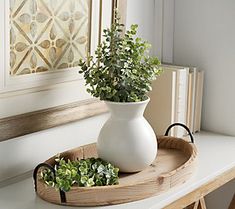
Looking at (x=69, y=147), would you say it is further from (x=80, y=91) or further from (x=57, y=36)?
(x=57, y=36)

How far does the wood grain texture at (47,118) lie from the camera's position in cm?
138

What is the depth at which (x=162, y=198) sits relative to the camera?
132cm

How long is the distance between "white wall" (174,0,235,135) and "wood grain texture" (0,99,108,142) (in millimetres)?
420

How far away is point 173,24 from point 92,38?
440 mm

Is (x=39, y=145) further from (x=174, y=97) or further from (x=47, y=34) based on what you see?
(x=174, y=97)

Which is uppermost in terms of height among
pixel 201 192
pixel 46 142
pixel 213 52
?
pixel 213 52

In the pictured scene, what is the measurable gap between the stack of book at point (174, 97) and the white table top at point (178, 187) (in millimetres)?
105

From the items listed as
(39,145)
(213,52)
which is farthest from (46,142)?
(213,52)

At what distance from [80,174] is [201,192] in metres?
0.34

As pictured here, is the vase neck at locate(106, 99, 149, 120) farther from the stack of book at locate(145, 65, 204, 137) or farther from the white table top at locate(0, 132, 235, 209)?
the stack of book at locate(145, 65, 204, 137)

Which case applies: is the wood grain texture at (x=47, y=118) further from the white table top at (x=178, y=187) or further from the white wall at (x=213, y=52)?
the white wall at (x=213, y=52)

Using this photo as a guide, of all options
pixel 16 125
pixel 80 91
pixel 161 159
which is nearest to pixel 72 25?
pixel 80 91

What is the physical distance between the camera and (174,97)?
1753mm

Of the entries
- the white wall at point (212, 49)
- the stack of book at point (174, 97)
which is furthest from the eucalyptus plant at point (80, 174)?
the white wall at point (212, 49)
